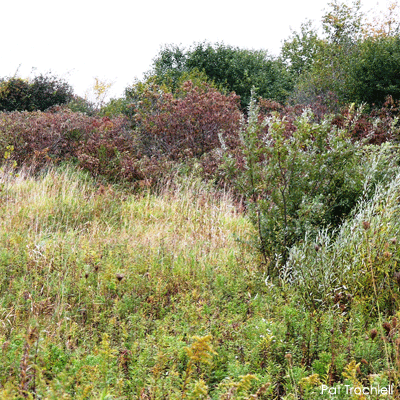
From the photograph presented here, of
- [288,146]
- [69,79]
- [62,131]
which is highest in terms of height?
[69,79]

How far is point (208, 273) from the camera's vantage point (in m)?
4.27

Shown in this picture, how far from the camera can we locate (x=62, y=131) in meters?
9.78

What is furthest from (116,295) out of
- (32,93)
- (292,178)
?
(32,93)

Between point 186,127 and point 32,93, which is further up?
point 32,93

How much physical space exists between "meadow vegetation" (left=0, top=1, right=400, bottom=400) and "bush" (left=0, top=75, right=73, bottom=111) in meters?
9.05

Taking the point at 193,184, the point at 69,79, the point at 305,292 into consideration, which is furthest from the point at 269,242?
the point at 69,79

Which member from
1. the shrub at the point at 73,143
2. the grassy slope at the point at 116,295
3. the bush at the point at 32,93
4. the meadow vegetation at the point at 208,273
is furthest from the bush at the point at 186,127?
the bush at the point at 32,93

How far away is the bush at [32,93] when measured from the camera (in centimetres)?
1705

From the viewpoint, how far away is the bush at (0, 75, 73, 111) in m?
17.0

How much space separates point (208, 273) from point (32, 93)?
16.4 m

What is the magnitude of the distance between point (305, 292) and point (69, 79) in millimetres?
19243

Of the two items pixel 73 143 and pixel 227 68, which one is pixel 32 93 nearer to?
pixel 227 68

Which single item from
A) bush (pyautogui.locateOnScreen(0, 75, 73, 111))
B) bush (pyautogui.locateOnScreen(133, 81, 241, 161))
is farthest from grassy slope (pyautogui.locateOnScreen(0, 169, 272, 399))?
bush (pyautogui.locateOnScreen(0, 75, 73, 111))

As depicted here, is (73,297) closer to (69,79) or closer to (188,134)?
(188,134)
